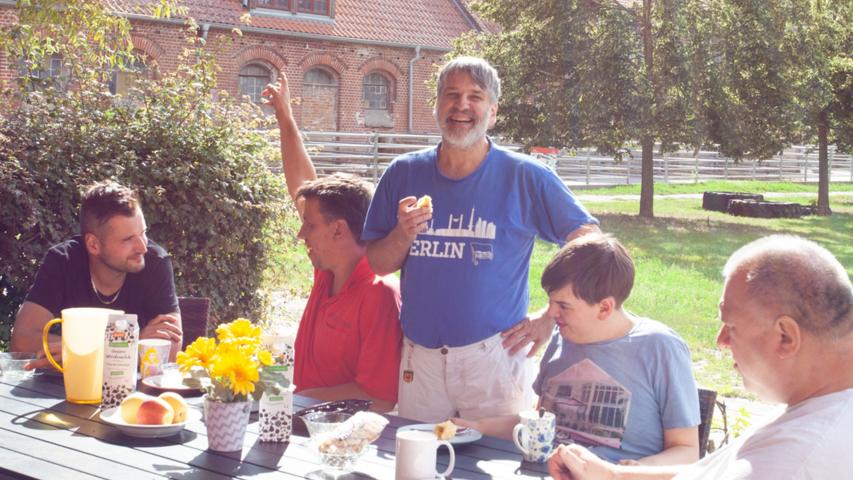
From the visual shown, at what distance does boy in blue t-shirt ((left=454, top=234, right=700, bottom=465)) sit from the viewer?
Answer: 281cm

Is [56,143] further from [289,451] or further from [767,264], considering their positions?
[767,264]

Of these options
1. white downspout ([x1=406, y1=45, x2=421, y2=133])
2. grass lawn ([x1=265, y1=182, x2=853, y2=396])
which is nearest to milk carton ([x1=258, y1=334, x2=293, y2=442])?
grass lawn ([x1=265, y1=182, x2=853, y2=396])

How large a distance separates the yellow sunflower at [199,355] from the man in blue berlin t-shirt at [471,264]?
36.8 inches

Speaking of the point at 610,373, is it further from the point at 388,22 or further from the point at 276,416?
the point at 388,22

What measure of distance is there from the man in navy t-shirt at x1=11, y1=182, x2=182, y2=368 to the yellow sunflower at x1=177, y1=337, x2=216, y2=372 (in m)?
1.20

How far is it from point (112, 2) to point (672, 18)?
11.9 metres

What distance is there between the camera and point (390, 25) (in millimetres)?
27812

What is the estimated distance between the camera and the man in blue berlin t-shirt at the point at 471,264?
11.4 feet

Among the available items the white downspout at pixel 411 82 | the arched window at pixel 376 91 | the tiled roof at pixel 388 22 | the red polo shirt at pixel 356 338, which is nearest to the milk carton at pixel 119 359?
the red polo shirt at pixel 356 338

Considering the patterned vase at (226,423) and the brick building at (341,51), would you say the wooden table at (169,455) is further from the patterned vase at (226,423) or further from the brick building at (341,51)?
the brick building at (341,51)

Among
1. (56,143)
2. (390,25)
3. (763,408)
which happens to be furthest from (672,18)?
(56,143)

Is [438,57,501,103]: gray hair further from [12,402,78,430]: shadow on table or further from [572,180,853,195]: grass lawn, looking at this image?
[572,180,853,195]: grass lawn

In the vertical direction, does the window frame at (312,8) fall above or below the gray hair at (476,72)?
above

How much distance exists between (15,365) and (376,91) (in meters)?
25.0
